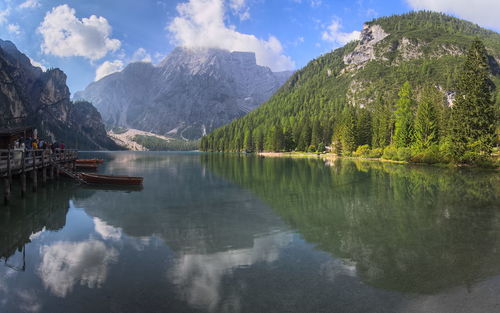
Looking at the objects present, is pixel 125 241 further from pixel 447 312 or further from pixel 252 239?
pixel 447 312

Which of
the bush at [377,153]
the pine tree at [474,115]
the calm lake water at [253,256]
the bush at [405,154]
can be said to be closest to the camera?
the calm lake water at [253,256]

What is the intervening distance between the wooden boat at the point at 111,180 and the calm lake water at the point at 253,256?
Result: 1045 cm

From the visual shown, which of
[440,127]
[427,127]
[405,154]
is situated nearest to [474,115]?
[427,127]

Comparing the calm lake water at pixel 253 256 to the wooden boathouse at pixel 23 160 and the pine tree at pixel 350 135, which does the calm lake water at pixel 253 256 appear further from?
the pine tree at pixel 350 135

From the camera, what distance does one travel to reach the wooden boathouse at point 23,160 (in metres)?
24.5

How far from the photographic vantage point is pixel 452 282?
10.2 metres

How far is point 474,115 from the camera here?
56844 mm

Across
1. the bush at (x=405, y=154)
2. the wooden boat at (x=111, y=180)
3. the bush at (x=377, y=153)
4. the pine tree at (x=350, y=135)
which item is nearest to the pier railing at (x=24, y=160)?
the wooden boat at (x=111, y=180)

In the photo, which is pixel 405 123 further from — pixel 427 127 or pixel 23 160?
pixel 23 160

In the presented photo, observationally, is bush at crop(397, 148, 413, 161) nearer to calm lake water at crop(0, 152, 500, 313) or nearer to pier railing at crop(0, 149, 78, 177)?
calm lake water at crop(0, 152, 500, 313)

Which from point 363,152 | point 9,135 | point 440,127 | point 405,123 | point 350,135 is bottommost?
point 363,152

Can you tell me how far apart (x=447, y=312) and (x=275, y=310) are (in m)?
4.97

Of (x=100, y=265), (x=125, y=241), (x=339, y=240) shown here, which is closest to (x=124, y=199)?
(x=125, y=241)

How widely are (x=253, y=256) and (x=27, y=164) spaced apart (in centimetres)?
2974
